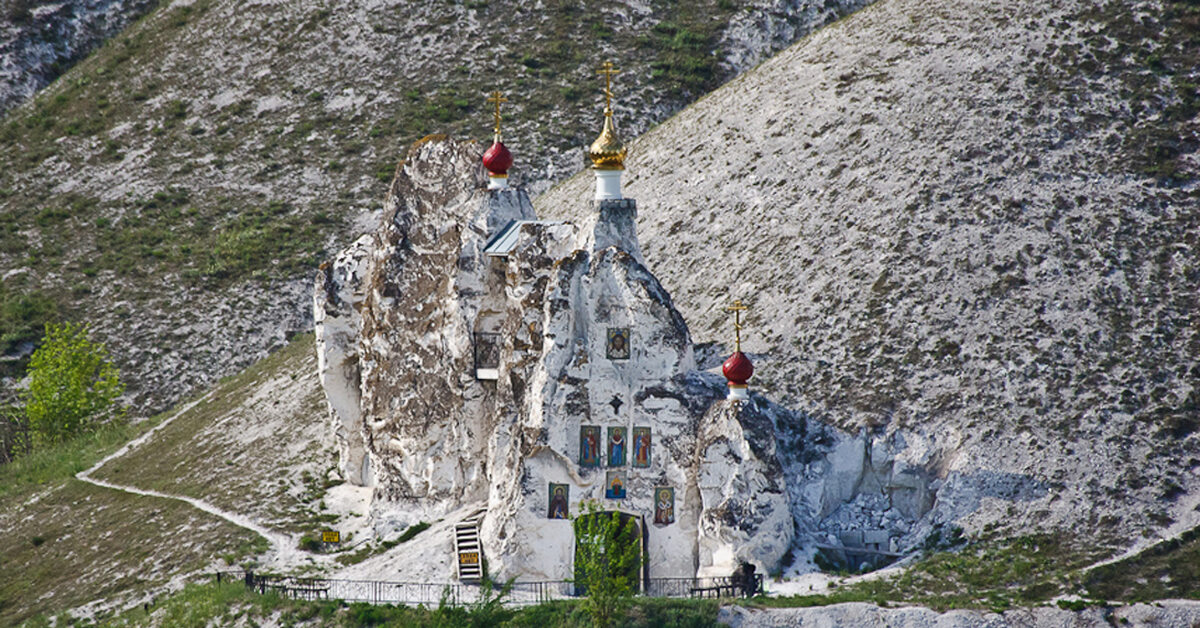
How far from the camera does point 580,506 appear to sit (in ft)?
144

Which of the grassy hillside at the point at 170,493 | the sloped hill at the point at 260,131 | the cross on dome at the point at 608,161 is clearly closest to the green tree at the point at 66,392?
the grassy hillside at the point at 170,493

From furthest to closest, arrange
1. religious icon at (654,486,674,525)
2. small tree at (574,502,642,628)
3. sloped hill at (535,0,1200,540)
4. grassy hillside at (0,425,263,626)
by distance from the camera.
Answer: grassy hillside at (0,425,263,626), sloped hill at (535,0,1200,540), religious icon at (654,486,674,525), small tree at (574,502,642,628)

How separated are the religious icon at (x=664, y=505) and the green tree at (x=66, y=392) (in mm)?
33065

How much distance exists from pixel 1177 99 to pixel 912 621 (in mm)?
25415

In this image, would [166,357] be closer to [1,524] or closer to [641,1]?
[1,524]

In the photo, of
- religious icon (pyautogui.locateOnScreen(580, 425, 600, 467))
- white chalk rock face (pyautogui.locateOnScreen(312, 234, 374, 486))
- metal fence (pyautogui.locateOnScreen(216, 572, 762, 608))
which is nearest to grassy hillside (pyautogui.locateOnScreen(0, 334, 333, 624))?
white chalk rock face (pyautogui.locateOnScreen(312, 234, 374, 486))

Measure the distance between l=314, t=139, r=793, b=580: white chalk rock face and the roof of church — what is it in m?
0.09

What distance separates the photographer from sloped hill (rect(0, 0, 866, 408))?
7494 centimetres

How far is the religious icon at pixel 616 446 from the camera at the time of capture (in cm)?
4416

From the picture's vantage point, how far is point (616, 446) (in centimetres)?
4416

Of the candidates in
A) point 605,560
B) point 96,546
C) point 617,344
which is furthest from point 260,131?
point 605,560

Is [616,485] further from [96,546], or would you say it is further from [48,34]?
[48,34]

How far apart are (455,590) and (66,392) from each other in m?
30.4

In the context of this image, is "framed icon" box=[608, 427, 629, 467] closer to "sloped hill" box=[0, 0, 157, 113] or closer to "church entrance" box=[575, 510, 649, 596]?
"church entrance" box=[575, 510, 649, 596]
